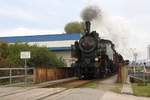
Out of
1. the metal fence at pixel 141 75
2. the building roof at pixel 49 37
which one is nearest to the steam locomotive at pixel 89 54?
the metal fence at pixel 141 75

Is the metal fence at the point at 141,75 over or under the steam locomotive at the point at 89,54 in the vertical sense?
under

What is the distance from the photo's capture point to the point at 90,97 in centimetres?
1877

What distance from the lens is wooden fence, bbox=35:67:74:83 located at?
1284 inches

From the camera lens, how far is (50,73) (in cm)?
3766

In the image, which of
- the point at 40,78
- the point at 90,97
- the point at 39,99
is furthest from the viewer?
the point at 40,78

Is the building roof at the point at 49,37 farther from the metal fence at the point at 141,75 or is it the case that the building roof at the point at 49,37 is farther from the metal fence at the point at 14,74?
the metal fence at the point at 14,74

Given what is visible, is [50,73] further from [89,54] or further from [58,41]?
[58,41]

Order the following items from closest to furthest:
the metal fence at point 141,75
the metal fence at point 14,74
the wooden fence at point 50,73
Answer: the metal fence at point 14,74 → the wooden fence at point 50,73 → the metal fence at point 141,75

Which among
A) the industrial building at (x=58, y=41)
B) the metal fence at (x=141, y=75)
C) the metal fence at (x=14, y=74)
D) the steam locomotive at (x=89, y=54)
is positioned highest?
the industrial building at (x=58, y=41)

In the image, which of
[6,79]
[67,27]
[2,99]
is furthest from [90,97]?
[67,27]

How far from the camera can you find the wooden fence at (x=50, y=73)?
107 ft

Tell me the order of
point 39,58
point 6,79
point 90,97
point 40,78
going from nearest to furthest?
point 90,97
point 6,79
point 40,78
point 39,58

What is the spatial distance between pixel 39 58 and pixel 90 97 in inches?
1298

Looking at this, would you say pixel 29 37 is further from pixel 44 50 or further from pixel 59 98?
pixel 59 98
